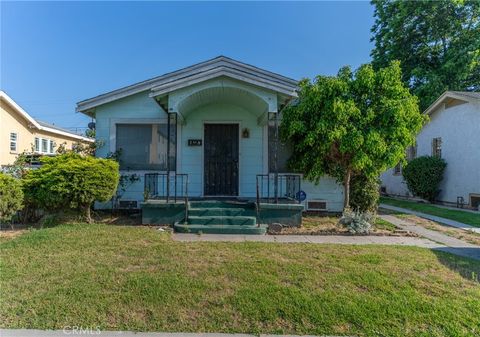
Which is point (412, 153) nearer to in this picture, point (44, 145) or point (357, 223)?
point (357, 223)

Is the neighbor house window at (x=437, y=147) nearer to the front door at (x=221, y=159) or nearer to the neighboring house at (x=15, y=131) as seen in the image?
the front door at (x=221, y=159)

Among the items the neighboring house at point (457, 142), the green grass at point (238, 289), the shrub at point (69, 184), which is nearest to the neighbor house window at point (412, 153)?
the neighboring house at point (457, 142)

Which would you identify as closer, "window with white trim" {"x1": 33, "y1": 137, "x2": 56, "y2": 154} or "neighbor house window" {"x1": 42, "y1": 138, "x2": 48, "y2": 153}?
"window with white trim" {"x1": 33, "y1": 137, "x2": 56, "y2": 154}

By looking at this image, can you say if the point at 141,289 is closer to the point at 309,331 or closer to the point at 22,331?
the point at 22,331

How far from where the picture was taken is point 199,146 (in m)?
9.52

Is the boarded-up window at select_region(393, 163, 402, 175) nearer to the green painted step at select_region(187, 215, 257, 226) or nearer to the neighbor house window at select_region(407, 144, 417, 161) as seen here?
the neighbor house window at select_region(407, 144, 417, 161)

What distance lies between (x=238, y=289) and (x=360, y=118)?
5767 mm

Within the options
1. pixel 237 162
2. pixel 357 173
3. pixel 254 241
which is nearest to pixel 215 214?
pixel 254 241

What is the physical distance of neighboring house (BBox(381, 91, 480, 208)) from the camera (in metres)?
12.7

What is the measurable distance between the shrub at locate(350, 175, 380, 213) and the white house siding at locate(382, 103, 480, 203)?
6.76 metres

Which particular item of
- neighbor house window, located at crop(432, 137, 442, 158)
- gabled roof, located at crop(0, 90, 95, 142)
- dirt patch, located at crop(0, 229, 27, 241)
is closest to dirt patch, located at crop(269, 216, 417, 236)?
dirt patch, located at crop(0, 229, 27, 241)

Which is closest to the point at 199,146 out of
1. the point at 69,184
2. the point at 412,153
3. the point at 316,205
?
the point at 69,184

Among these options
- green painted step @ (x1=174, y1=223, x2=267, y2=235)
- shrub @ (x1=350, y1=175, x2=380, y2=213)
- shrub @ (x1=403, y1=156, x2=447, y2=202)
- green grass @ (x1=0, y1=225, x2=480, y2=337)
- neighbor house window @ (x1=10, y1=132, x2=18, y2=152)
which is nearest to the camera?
green grass @ (x1=0, y1=225, x2=480, y2=337)

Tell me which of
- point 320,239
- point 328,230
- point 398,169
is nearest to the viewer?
point 320,239
